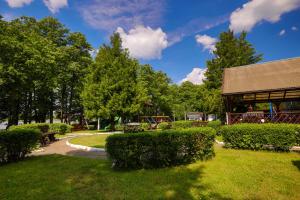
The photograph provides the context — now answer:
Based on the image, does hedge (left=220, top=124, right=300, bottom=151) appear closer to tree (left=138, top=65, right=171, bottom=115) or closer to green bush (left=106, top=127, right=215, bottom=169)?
green bush (left=106, top=127, right=215, bottom=169)

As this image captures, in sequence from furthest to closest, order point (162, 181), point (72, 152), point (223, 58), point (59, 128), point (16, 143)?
point (223, 58), point (59, 128), point (72, 152), point (16, 143), point (162, 181)

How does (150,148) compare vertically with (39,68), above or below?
below

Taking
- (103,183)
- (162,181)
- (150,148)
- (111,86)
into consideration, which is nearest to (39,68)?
(111,86)

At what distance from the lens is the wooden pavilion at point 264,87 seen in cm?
1535

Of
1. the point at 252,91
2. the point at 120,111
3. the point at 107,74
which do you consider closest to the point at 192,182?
the point at 252,91

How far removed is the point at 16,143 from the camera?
10.3m

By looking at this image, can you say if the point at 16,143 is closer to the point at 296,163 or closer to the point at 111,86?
the point at 296,163

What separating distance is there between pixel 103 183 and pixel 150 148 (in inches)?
84.7

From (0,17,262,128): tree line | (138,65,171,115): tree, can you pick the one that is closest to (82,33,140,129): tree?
(0,17,262,128): tree line

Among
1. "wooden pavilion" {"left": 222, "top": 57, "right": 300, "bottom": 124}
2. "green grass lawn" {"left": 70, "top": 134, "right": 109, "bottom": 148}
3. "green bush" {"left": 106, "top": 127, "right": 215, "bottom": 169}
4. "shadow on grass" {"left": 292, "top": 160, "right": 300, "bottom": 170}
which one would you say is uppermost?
"wooden pavilion" {"left": 222, "top": 57, "right": 300, "bottom": 124}

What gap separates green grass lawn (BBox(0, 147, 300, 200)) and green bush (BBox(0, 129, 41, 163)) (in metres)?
0.99

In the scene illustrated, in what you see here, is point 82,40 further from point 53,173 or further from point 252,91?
point 53,173

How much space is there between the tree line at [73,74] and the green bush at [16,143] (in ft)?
51.0

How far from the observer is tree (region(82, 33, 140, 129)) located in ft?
93.4
